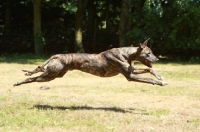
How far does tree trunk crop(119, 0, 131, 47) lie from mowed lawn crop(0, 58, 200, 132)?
961cm

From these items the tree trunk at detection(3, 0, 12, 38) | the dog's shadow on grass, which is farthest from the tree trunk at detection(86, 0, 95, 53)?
the dog's shadow on grass

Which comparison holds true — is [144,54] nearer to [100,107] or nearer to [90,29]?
[100,107]

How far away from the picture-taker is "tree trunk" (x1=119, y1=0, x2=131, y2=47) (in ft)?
76.9

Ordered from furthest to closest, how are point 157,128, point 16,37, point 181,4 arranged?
1. point 16,37
2. point 181,4
3. point 157,128

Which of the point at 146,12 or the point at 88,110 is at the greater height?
the point at 146,12

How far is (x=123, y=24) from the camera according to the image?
23969 millimetres

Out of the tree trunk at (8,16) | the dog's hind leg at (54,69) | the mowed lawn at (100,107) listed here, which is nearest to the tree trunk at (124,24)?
the tree trunk at (8,16)

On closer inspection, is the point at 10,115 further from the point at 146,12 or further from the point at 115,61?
the point at 146,12

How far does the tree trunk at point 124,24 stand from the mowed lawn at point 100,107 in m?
9.61

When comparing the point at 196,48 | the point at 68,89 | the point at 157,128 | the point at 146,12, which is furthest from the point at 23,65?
the point at 157,128

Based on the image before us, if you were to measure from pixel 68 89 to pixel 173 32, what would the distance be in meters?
11.9

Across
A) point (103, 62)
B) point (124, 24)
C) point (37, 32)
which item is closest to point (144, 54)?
point (103, 62)

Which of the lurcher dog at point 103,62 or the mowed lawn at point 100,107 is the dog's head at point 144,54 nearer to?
the lurcher dog at point 103,62

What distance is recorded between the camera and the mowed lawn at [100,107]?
7.41 meters
